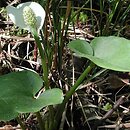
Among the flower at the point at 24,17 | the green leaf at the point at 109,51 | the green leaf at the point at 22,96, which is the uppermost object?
the flower at the point at 24,17

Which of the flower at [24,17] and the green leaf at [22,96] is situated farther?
the flower at [24,17]

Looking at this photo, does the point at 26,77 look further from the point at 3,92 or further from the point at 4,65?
the point at 4,65

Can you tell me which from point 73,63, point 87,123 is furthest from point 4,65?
point 87,123

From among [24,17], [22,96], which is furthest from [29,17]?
[22,96]

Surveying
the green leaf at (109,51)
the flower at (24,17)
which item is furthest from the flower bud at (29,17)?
the green leaf at (109,51)

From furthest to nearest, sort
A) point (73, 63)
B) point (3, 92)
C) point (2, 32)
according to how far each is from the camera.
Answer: point (2, 32)
point (73, 63)
point (3, 92)

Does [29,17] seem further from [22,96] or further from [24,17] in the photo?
[22,96]

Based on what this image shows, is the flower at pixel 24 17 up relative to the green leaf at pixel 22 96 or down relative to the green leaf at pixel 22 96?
up

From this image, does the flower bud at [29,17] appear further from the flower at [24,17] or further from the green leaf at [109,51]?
the green leaf at [109,51]
